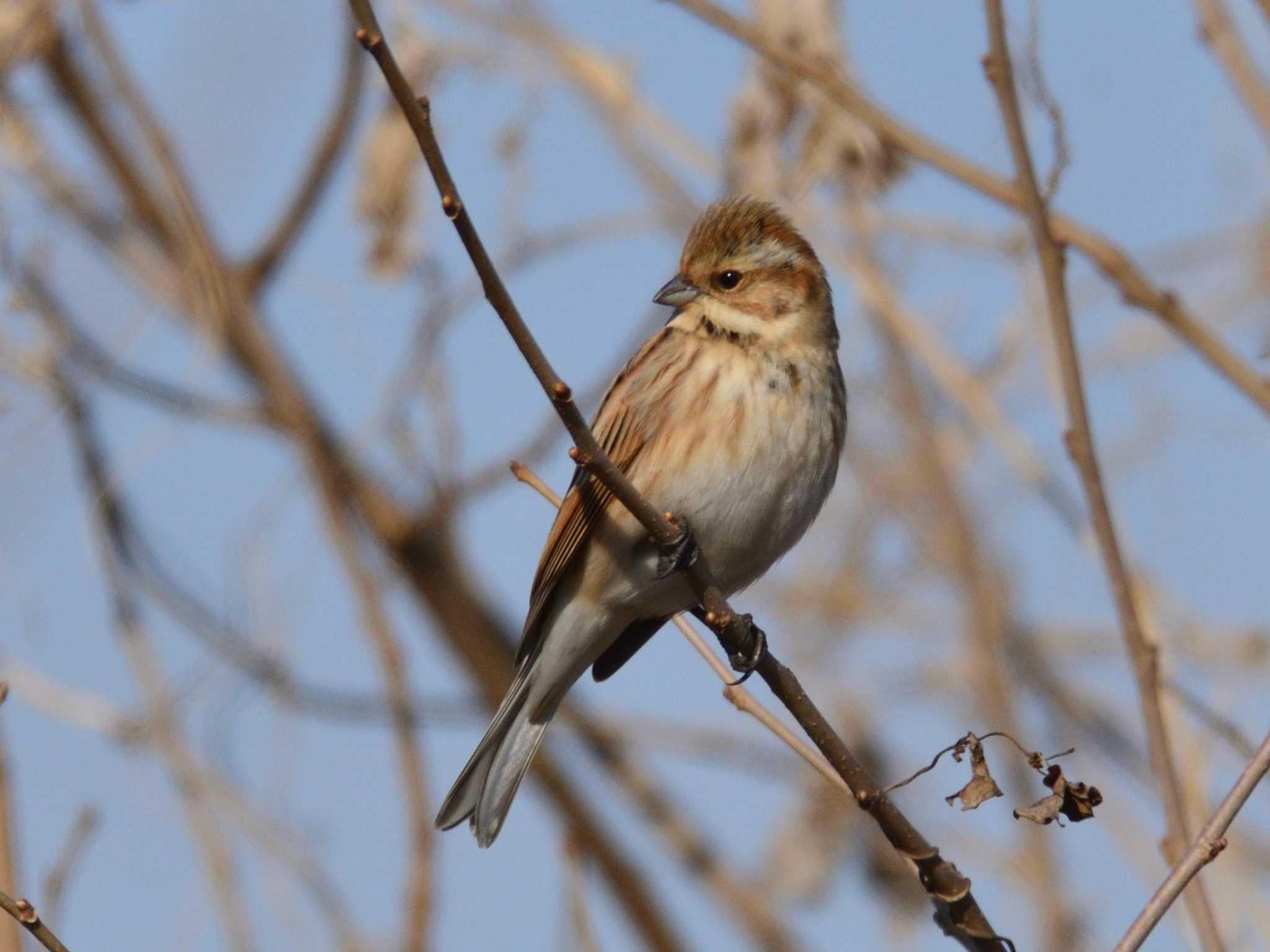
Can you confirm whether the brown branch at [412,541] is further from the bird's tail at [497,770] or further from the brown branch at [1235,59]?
the brown branch at [1235,59]

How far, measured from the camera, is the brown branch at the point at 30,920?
2350 mm

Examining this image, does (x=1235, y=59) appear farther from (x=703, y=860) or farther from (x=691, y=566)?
(x=703, y=860)

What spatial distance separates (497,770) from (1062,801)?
1.75 m

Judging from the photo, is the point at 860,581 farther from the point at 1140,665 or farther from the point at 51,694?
the point at 1140,665

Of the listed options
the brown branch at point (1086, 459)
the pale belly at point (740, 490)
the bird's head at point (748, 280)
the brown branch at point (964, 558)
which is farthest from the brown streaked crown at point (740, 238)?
the brown branch at point (1086, 459)

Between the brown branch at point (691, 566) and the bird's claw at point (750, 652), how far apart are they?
0.08 m

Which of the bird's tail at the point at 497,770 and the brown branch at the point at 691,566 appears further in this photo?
the bird's tail at the point at 497,770

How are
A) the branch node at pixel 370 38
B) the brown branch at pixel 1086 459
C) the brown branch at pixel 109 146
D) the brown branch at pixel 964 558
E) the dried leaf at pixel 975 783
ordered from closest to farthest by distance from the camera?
the branch node at pixel 370 38, the dried leaf at pixel 975 783, the brown branch at pixel 1086 459, the brown branch at pixel 964 558, the brown branch at pixel 109 146

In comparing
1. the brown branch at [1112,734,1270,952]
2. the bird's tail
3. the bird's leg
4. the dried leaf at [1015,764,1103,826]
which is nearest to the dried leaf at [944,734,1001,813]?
the dried leaf at [1015,764,1103,826]

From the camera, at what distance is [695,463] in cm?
386

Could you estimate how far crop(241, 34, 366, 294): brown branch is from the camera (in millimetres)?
5852

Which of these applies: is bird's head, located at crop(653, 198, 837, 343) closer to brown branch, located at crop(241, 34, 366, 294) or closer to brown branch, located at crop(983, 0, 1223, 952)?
brown branch, located at crop(983, 0, 1223, 952)

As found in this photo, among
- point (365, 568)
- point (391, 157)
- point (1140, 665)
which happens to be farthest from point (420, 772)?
point (1140, 665)

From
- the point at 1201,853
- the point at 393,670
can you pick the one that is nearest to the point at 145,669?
the point at 393,670
